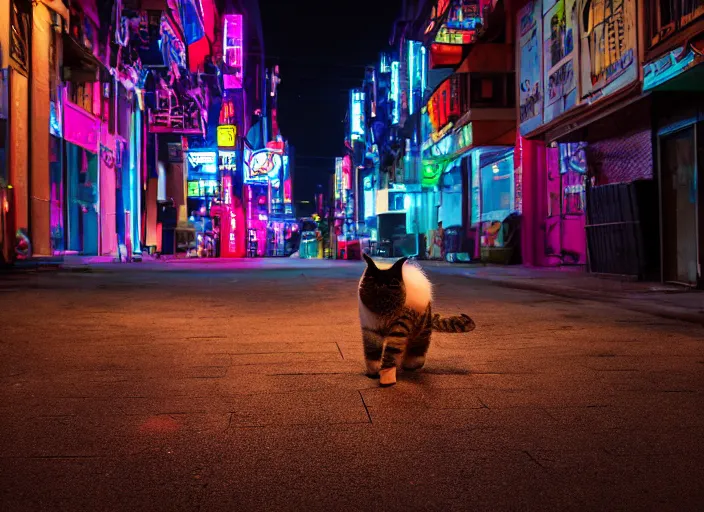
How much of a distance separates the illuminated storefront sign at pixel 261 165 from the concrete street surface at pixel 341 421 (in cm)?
4447

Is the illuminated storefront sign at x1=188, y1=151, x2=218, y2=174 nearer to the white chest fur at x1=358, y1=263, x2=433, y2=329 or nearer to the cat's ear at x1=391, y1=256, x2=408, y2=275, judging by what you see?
the white chest fur at x1=358, y1=263, x2=433, y2=329

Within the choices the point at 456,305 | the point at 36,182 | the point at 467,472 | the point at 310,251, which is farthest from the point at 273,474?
the point at 310,251

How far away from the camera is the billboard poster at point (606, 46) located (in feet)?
44.2

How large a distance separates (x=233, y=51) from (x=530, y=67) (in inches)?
1471

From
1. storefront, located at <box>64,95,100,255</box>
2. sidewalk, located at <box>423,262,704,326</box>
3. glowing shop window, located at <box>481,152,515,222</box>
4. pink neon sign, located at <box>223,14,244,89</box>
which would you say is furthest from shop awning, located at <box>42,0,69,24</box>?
pink neon sign, located at <box>223,14,244,89</box>

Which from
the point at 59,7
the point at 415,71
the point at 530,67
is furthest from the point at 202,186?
the point at 530,67

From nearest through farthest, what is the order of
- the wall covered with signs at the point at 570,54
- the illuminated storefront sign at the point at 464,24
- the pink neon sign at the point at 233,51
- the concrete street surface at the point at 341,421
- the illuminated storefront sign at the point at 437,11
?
the concrete street surface at the point at 341,421 < the wall covered with signs at the point at 570,54 < the illuminated storefront sign at the point at 464,24 < the illuminated storefront sign at the point at 437,11 < the pink neon sign at the point at 233,51

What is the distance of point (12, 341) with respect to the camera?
6.76m

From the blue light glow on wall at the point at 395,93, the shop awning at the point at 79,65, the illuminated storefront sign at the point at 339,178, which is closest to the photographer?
the shop awning at the point at 79,65

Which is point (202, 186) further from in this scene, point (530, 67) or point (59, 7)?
point (530, 67)

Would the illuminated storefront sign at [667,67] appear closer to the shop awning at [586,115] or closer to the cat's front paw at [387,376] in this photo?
the shop awning at [586,115]

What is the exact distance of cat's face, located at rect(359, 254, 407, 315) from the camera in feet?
14.4

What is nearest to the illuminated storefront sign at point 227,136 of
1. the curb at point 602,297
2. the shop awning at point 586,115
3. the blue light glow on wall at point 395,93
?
the blue light glow on wall at point 395,93

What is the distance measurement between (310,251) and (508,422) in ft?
180
